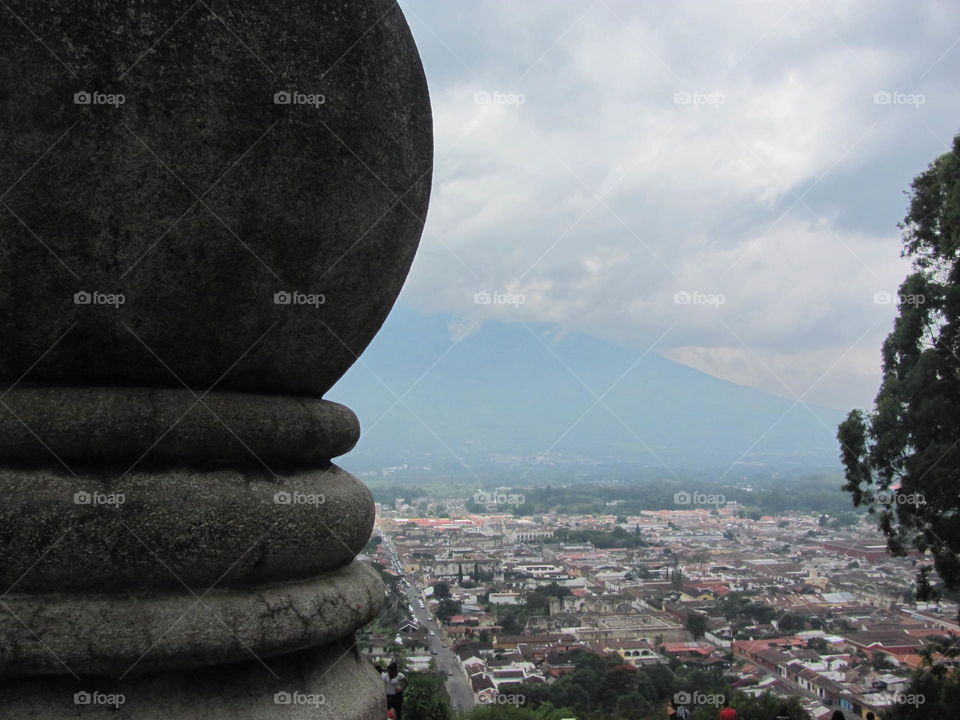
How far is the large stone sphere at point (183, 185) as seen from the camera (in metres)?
2.36

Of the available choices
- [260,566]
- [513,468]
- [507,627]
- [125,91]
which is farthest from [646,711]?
[513,468]

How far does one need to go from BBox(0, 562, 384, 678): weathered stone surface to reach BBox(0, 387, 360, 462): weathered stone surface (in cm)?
42

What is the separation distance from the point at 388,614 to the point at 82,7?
22.4 m

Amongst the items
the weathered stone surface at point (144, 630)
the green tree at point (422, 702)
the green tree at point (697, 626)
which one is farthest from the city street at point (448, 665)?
the weathered stone surface at point (144, 630)

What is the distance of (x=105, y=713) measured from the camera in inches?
92.4

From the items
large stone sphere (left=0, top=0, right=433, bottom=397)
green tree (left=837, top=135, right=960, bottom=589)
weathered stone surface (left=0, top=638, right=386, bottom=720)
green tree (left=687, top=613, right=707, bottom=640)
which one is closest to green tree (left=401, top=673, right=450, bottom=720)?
green tree (left=837, top=135, right=960, bottom=589)

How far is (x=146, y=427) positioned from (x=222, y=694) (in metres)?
0.85

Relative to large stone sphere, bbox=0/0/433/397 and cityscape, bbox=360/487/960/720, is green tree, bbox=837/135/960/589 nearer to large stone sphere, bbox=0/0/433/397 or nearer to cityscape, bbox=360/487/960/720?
cityscape, bbox=360/487/960/720

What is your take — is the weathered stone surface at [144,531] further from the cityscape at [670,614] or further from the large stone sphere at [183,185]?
the cityscape at [670,614]

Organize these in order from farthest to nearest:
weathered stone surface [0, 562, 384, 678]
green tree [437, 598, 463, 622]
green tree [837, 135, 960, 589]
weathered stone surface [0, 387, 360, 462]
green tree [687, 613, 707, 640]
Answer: green tree [437, 598, 463, 622] → green tree [687, 613, 707, 640] → green tree [837, 135, 960, 589] → weathered stone surface [0, 387, 360, 462] → weathered stone surface [0, 562, 384, 678]

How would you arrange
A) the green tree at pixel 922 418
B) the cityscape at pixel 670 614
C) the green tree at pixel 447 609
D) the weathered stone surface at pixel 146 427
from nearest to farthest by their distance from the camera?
the weathered stone surface at pixel 146 427 < the green tree at pixel 922 418 < the cityscape at pixel 670 614 < the green tree at pixel 447 609

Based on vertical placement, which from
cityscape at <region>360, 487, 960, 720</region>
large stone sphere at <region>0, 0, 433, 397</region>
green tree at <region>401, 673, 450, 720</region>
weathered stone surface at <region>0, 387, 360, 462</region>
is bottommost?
cityscape at <region>360, 487, 960, 720</region>

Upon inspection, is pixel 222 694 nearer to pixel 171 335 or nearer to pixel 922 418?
pixel 171 335

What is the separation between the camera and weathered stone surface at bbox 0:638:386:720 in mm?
2350
